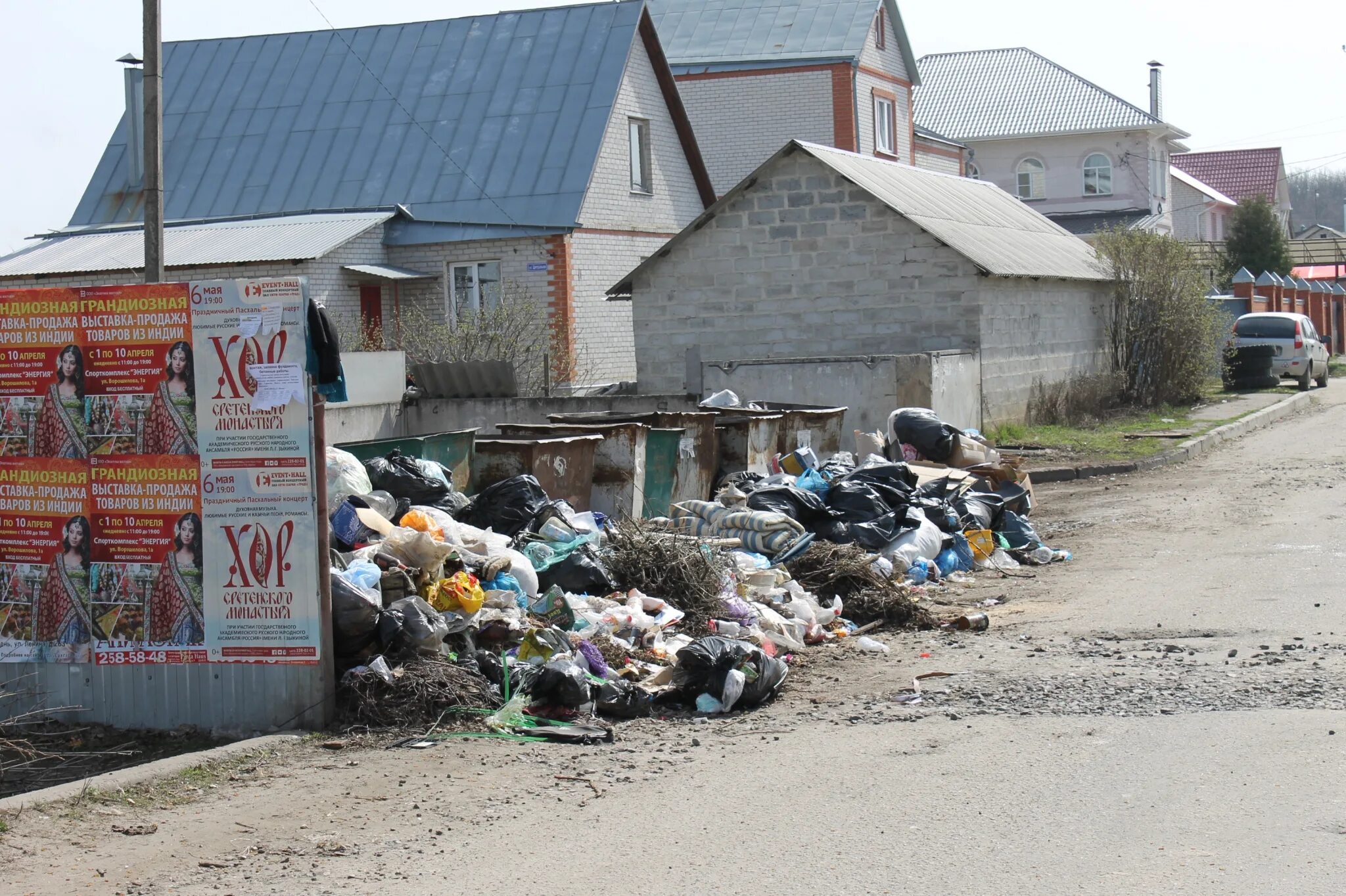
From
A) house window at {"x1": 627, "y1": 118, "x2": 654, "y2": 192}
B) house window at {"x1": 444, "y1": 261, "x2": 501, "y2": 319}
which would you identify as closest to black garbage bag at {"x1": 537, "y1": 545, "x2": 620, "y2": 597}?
house window at {"x1": 444, "y1": 261, "x2": 501, "y2": 319}

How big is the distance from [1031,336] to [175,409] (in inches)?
702

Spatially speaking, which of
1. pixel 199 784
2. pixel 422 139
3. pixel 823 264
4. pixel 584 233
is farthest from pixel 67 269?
pixel 199 784

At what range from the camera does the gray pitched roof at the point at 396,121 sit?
27.4 m

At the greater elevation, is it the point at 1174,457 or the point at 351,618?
the point at 1174,457

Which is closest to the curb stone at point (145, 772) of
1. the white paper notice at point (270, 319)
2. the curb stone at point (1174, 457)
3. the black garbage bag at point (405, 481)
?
the white paper notice at point (270, 319)

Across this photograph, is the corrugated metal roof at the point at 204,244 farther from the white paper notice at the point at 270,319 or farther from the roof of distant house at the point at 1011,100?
the roof of distant house at the point at 1011,100

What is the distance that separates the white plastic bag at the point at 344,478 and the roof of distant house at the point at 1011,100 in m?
50.6

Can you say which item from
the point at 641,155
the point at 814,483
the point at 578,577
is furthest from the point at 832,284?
the point at 578,577

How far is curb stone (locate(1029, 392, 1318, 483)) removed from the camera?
17.8 m

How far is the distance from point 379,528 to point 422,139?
71.0 ft

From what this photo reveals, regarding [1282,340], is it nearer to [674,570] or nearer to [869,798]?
[674,570]

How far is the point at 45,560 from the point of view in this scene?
22.4ft

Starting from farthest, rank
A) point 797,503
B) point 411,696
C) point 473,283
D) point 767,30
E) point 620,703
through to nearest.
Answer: point 767,30 < point 473,283 < point 797,503 < point 620,703 < point 411,696

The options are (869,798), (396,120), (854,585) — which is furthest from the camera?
(396,120)
